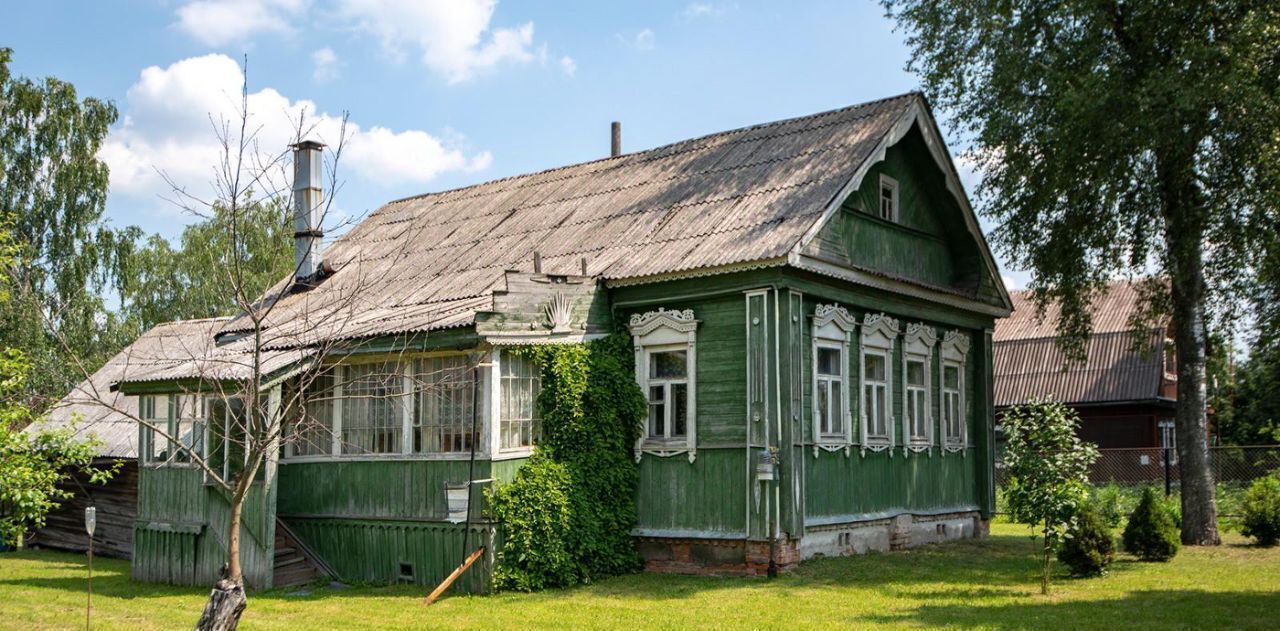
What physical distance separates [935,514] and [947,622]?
773cm

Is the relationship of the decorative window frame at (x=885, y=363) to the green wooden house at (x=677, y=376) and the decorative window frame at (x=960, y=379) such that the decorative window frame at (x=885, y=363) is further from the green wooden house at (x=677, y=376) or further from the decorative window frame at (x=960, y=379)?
the decorative window frame at (x=960, y=379)

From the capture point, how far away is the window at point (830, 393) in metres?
16.4

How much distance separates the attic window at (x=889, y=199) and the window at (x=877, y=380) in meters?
1.70

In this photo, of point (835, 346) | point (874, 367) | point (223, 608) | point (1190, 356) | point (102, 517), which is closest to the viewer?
point (223, 608)

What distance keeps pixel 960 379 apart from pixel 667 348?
21.8 feet

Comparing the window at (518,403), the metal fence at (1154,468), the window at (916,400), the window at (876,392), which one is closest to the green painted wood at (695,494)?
the window at (518,403)

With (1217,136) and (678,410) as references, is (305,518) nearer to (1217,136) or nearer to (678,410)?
(678,410)

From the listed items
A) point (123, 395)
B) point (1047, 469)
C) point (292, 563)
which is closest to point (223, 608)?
point (292, 563)

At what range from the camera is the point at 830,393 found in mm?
16562

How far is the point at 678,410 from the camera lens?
16125 mm

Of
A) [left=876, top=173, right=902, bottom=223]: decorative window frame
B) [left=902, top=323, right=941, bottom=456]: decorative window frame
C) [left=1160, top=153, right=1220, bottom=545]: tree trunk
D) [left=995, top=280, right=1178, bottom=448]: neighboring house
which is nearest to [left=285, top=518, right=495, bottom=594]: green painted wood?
[left=902, top=323, right=941, bottom=456]: decorative window frame

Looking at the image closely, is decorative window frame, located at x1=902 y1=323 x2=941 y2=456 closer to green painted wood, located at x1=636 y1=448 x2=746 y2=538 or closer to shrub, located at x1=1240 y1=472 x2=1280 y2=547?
green painted wood, located at x1=636 y1=448 x2=746 y2=538

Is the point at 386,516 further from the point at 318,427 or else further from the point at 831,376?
the point at 831,376

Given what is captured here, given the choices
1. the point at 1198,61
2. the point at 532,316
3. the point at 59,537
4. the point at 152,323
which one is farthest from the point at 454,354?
the point at 152,323
